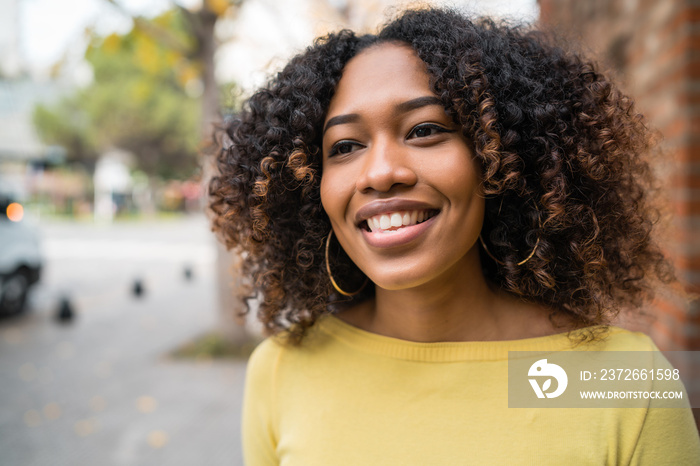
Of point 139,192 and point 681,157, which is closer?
point 681,157

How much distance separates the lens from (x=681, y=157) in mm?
2703

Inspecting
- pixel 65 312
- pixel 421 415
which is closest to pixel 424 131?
pixel 421 415

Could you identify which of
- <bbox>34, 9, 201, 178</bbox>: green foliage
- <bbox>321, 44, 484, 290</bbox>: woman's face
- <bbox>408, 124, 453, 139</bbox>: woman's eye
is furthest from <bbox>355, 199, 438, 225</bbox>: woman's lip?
<bbox>34, 9, 201, 178</bbox>: green foliage

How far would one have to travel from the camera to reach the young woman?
4.68ft

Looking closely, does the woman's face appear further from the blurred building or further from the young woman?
the blurred building

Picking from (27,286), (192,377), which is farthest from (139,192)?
(192,377)

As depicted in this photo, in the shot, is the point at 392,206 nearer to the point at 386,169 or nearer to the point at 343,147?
the point at 386,169

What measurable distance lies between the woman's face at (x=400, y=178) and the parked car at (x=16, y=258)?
8.15 metres

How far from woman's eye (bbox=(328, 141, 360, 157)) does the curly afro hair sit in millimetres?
125

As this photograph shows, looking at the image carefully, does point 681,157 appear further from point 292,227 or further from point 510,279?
point 292,227

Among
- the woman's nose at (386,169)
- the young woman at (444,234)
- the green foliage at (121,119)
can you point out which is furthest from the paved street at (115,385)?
the green foliage at (121,119)

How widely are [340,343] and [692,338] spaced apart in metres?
2.03

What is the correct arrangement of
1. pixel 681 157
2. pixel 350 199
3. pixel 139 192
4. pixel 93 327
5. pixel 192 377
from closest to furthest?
pixel 350 199
pixel 681 157
pixel 192 377
pixel 93 327
pixel 139 192

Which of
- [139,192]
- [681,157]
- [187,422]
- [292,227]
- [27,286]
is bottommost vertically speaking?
[187,422]
